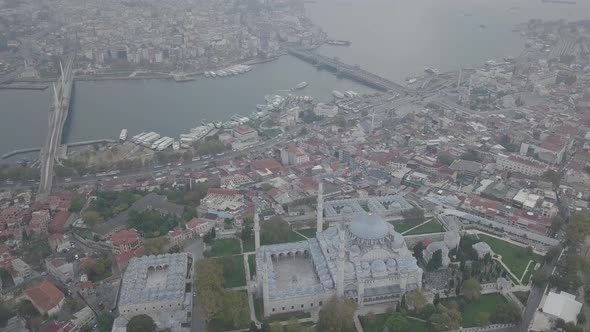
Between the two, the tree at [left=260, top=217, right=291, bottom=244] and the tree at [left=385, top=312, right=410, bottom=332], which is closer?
the tree at [left=385, top=312, right=410, bottom=332]

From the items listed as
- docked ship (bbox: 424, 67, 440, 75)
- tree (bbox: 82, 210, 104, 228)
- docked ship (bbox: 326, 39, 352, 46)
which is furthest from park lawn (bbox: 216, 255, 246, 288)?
docked ship (bbox: 326, 39, 352, 46)

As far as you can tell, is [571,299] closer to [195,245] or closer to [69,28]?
[195,245]

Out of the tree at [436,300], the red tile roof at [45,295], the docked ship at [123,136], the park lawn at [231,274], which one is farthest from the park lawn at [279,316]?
the docked ship at [123,136]

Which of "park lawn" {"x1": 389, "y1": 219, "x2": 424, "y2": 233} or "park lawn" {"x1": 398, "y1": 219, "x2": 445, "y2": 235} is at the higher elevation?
"park lawn" {"x1": 398, "y1": 219, "x2": 445, "y2": 235}

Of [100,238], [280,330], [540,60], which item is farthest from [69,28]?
[280,330]

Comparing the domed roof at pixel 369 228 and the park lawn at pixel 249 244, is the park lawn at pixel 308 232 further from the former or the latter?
the domed roof at pixel 369 228

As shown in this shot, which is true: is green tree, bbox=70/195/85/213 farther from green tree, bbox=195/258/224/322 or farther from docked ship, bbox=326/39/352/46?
docked ship, bbox=326/39/352/46
